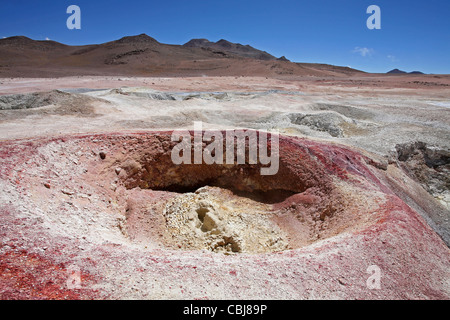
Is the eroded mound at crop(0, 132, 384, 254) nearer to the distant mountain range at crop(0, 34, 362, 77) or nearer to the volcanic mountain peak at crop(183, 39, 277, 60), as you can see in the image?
the distant mountain range at crop(0, 34, 362, 77)

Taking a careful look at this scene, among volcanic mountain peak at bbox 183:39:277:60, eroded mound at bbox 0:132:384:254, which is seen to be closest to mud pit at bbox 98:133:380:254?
eroded mound at bbox 0:132:384:254

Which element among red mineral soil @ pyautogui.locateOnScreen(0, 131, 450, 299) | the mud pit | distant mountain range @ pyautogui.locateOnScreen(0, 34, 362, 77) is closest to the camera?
red mineral soil @ pyautogui.locateOnScreen(0, 131, 450, 299)

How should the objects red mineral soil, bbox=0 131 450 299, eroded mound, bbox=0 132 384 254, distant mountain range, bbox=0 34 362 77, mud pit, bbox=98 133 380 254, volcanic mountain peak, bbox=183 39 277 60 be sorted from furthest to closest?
1. volcanic mountain peak, bbox=183 39 277 60
2. distant mountain range, bbox=0 34 362 77
3. mud pit, bbox=98 133 380 254
4. eroded mound, bbox=0 132 384 254
5. red mineral soil, bbox=0 131 450 299

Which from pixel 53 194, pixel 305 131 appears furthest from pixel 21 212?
pixel 305 131

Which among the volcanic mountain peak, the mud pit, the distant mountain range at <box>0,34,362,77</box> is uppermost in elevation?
the volcanic mountain peak

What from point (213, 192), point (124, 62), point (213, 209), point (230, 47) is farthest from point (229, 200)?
point (230, 47)

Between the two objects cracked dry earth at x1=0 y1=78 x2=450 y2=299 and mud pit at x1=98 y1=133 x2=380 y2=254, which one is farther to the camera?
mud pit at x1=98 y1=133 x2=380 y2=254

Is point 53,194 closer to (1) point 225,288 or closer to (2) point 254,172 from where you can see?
(1) point 225,288
